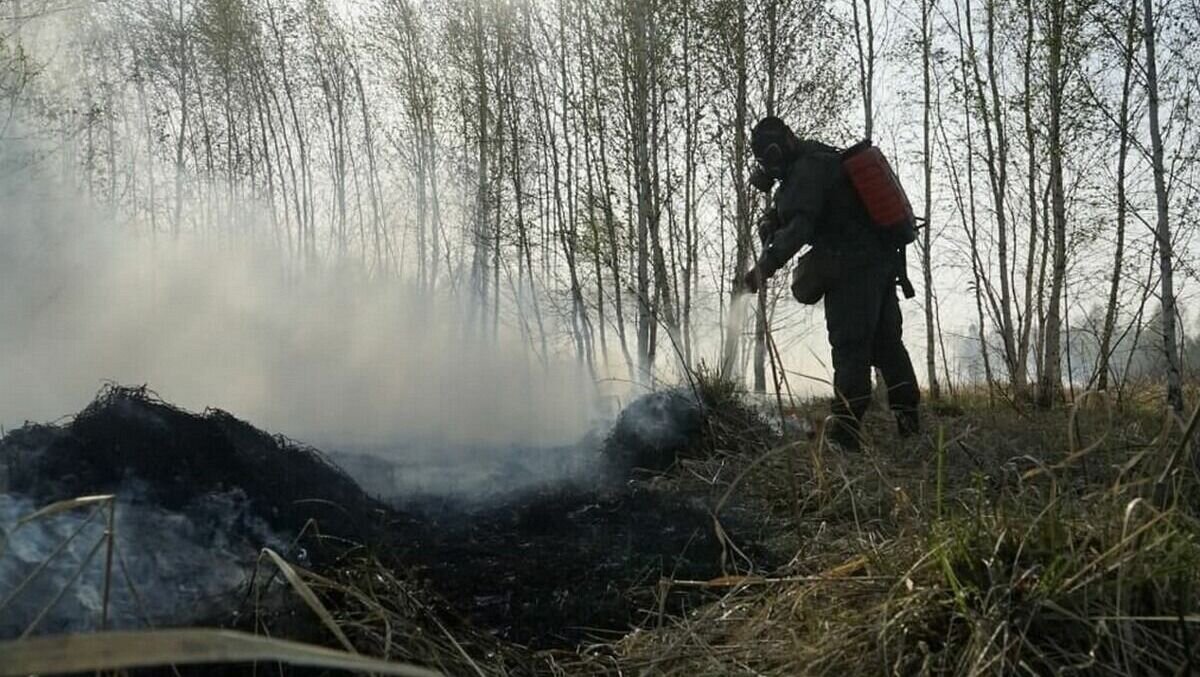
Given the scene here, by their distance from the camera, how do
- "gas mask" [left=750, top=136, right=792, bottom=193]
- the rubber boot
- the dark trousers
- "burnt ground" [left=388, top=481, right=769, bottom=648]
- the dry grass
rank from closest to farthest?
the dry grass → "burnt ground" [left=388, top=481, right=769, bottom=648] → the rubber boot → the dark trousers → "gas mask" [left=750, top=136, right=792, bottom=193]

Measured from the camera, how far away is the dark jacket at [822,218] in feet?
19.1

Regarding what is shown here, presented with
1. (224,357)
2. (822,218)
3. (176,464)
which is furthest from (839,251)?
(224,357)

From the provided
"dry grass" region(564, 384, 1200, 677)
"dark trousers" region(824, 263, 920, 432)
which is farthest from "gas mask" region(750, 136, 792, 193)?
"dry grass" region(564, 384, 1200, 677)

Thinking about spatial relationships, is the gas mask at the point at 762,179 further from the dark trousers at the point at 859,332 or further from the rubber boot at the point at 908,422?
the rubber boot at the point at 908,422

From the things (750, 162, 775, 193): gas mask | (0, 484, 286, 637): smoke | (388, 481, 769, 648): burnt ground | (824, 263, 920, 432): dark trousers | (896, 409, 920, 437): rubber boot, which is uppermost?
(750, 162, 775, 193): gas mask

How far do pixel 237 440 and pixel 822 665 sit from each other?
10.0ft

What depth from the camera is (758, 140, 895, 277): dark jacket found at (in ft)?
19.1

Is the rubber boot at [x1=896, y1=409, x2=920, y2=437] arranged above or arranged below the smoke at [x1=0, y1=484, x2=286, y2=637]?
above

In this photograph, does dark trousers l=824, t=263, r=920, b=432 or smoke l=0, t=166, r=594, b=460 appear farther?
smoke l=0, t=166, r=594, b=460

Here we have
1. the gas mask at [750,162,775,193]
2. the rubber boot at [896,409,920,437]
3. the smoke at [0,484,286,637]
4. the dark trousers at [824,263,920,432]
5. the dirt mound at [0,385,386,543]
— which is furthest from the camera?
the gas mask at [750,162,775,193]

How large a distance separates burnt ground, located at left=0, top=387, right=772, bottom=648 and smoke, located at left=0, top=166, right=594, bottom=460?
3.37 metres

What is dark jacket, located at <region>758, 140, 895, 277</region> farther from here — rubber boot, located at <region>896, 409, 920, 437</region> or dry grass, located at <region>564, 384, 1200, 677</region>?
dry grass, located at <region>564, 384, 1200, 677</region>

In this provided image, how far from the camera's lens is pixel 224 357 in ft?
46.5

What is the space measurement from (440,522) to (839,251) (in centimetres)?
306
